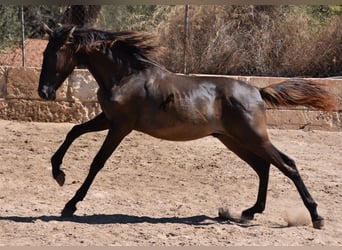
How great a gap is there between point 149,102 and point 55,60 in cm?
97

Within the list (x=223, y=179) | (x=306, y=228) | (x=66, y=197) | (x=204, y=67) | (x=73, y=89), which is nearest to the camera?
(x=306, y=228)

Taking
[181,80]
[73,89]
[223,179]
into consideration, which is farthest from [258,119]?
[73,89]

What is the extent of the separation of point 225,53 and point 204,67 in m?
0.61

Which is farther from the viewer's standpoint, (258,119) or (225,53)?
(225,53)

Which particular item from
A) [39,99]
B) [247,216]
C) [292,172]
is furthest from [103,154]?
[39,99]

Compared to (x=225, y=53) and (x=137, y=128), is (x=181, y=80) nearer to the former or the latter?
(x=137, y=128)

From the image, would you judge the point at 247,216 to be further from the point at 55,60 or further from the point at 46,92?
the point at 55,60

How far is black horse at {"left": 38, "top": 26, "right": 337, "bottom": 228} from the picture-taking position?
6.54 meters

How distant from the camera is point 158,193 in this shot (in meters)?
7.68

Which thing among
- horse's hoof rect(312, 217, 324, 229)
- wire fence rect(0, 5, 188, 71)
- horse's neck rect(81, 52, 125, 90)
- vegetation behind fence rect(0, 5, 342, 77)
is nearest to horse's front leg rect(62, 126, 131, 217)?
horse's neck rect(81, 52, 125, 90)

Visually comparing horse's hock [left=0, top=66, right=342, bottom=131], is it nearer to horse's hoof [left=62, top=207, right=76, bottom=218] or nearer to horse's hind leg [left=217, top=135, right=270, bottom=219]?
horse's hind leg [left=217, top=135, right=270, bottom=219]

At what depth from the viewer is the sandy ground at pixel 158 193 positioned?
6008mm

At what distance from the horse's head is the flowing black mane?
92 mm

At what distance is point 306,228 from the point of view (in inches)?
257
